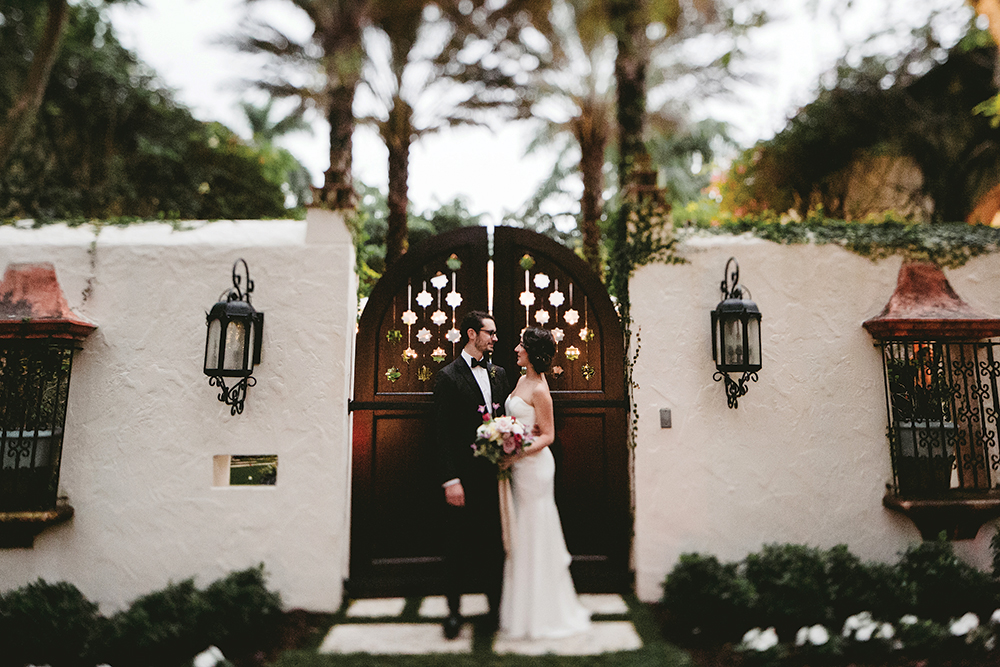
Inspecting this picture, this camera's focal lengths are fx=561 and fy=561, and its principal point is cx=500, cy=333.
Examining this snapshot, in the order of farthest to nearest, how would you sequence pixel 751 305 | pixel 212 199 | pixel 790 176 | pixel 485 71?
1. pixel 212 199
2. pixel 790 176
3. pixel 485 71
4. pixel 751 305

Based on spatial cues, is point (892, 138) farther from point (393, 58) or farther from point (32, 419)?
point (32, 419)

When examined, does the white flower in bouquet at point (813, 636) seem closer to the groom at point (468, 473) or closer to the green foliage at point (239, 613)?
the groom at point (468, 473)

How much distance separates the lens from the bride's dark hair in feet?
12.8

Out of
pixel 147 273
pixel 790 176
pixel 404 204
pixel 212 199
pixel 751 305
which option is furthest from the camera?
pixel 212 199

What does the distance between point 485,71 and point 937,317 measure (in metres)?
6.87

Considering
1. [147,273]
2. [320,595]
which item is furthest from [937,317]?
[147,273]

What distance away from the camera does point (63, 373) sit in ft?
14.4

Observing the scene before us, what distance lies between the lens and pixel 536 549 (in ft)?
12.1

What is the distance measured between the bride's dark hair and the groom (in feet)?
0.98

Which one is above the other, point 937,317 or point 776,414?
point 937,317

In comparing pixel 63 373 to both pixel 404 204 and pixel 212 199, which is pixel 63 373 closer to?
pixel 404 204

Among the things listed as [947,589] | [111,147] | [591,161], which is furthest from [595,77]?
[111,147]

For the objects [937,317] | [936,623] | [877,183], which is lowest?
[936,623]

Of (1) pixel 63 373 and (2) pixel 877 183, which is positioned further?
(2) pixel 877 183
